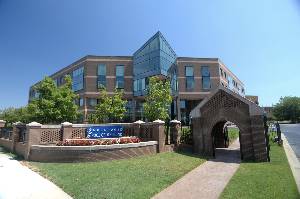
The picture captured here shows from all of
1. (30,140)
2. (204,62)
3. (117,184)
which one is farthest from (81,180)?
(204,62)

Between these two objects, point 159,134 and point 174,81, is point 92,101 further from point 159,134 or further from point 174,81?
point 159,134

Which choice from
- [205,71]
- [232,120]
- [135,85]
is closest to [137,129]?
[232,120]

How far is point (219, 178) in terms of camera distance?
1085 cm

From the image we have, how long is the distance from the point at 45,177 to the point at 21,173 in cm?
161

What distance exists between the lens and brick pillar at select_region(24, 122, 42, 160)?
594 inches

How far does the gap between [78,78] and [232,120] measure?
36.4 meters

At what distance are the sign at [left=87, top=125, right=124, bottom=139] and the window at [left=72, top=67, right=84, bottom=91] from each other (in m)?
29.7

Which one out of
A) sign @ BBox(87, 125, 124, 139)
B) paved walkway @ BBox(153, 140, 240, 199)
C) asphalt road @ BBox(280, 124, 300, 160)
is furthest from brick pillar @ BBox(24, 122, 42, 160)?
asphalt road @ BBox(280, 124, 300, 160)

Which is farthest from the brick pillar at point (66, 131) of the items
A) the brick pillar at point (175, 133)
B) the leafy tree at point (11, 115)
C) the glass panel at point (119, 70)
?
the leafy tree at point (11, 115)

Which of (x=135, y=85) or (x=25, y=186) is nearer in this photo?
(x=25, y=186)

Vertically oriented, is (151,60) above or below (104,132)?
above

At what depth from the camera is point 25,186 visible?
30.6 ft

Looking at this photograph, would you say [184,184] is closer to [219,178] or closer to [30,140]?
[219,178]

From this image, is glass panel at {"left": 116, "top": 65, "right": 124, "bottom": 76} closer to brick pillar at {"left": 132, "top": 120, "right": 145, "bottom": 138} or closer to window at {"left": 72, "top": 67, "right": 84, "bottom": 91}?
window at {"left": 72, "top": 67, "right": 84, "bottom": 91}
